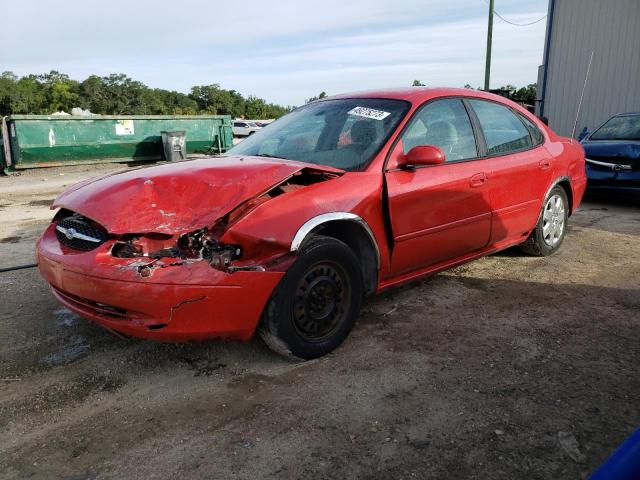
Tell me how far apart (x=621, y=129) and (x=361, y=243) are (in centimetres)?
698

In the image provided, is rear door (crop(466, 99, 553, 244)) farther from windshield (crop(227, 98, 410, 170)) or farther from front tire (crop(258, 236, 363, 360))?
front tire (crop(258, 236, 363, 360))

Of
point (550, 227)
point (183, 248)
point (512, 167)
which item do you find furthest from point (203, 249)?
point (550, 227)

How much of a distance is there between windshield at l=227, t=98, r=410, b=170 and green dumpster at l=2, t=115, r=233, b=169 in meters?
11.8

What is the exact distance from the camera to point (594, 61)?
1466 centimetres

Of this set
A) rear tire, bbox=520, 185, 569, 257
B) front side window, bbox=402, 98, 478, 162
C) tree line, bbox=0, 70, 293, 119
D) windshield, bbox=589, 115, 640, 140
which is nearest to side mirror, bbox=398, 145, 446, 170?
front side window, bbox=402, 98, 478, 162

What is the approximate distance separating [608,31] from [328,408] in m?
15.7

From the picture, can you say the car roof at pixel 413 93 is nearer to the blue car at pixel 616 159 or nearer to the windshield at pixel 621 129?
the blue car at pixel 616 159

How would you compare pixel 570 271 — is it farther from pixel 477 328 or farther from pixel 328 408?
pixel 328 408

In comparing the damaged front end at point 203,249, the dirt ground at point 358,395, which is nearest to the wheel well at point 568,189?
the dirt ground at point 358,395

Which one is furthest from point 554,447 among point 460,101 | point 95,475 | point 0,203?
point 0,203

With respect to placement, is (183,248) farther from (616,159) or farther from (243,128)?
(243,128)

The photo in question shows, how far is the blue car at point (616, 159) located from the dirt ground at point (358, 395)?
394 cm

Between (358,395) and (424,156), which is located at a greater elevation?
Answer: (424,156)

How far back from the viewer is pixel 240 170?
2994 millimetres
